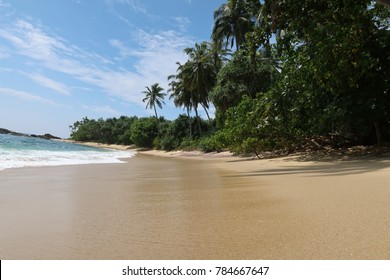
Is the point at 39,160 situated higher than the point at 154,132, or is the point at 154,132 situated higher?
the point at 154,132

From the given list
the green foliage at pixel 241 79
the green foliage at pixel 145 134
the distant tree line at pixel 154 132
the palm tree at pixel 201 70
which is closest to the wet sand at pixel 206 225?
the green foliage at pixel 241 79

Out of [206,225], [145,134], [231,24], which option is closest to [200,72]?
[231,24]

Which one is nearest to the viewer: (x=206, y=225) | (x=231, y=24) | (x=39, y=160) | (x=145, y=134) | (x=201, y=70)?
(x=206, y=225)

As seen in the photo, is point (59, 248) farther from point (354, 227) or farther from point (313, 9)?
point (313, 9)

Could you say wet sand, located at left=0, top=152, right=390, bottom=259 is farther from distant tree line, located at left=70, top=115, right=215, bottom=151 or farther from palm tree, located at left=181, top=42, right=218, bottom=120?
palm tree, located at left=181, top=42, right=218, bottom=120

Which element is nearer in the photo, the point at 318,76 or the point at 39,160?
the point at 318,76

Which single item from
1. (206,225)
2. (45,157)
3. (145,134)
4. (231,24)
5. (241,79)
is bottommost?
(206,225)

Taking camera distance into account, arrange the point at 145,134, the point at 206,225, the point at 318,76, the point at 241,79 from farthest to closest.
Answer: the point at 145,134, the point at 241,79, the point at 318,76, the point at 206,225

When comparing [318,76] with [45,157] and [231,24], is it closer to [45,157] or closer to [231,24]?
[45,157]

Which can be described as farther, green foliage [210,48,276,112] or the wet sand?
green foliage [210,48,276,112]

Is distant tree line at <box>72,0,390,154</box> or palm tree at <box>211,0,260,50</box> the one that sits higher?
palm tree at <box>211,0,260,50</box>

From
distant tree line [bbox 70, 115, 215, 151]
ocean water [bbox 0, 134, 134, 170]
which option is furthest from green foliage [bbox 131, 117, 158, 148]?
ocean water [bbox 0, 134, 134, 170]

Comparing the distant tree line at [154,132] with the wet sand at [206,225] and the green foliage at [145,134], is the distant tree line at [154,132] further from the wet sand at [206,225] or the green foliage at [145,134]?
the wet sand at [206,225]
